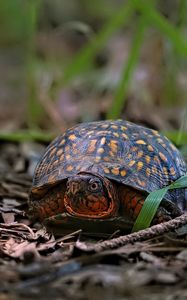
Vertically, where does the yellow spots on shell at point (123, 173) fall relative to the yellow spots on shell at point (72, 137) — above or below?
below

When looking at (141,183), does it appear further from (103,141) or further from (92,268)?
(92,268)

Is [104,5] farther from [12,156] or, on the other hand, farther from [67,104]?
[12,156]

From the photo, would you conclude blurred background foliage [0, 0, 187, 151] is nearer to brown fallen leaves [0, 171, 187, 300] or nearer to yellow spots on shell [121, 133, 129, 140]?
yellow spots on shell [121, 133, 129, 140]

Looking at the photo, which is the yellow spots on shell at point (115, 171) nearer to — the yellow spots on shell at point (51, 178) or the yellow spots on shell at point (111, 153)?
the yellow spots on shell at point (111, 153)

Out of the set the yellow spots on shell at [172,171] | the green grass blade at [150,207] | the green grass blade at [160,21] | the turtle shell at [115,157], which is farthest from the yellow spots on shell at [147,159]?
the green grass blade at [160,21]

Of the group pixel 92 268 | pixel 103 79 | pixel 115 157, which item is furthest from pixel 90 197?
pixel 103 79

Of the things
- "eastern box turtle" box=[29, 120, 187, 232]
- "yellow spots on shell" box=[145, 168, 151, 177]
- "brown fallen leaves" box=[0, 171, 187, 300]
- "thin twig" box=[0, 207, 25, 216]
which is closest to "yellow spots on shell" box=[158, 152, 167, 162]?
"eastern box turtle" box=[29, 120, 187, 232]
